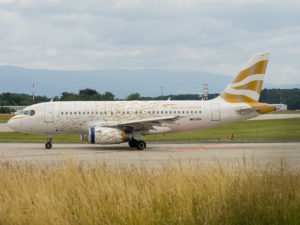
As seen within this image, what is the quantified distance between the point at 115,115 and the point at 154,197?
21.6m

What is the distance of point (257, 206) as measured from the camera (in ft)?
27.6

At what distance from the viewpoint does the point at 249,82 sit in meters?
31.2

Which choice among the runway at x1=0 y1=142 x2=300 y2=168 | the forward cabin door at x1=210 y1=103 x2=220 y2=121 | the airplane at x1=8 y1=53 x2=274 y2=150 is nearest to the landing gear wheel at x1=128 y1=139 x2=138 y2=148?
the airplane at x1=8 y1=53 x2=274 y2=150

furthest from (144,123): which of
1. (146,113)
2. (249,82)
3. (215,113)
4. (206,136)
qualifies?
(206,136)

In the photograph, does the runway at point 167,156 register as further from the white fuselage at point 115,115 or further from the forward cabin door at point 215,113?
the forward cabin door at point 215,113

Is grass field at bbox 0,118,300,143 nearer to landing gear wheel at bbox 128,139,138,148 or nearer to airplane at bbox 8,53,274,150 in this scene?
airplane at bbox 8,53,274,150

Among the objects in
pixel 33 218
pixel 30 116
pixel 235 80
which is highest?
pixel 235 80

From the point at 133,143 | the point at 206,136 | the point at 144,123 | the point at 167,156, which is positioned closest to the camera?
the point at 167,156

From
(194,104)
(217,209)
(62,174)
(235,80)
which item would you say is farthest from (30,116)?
(217,209)

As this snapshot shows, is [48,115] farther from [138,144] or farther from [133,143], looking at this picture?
[138,144]

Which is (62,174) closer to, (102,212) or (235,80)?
(102,212)

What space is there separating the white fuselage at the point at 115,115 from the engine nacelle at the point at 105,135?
2.23 metres

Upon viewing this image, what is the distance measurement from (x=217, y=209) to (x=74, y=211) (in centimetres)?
278

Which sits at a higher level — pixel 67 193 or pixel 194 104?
pixel 194 104
